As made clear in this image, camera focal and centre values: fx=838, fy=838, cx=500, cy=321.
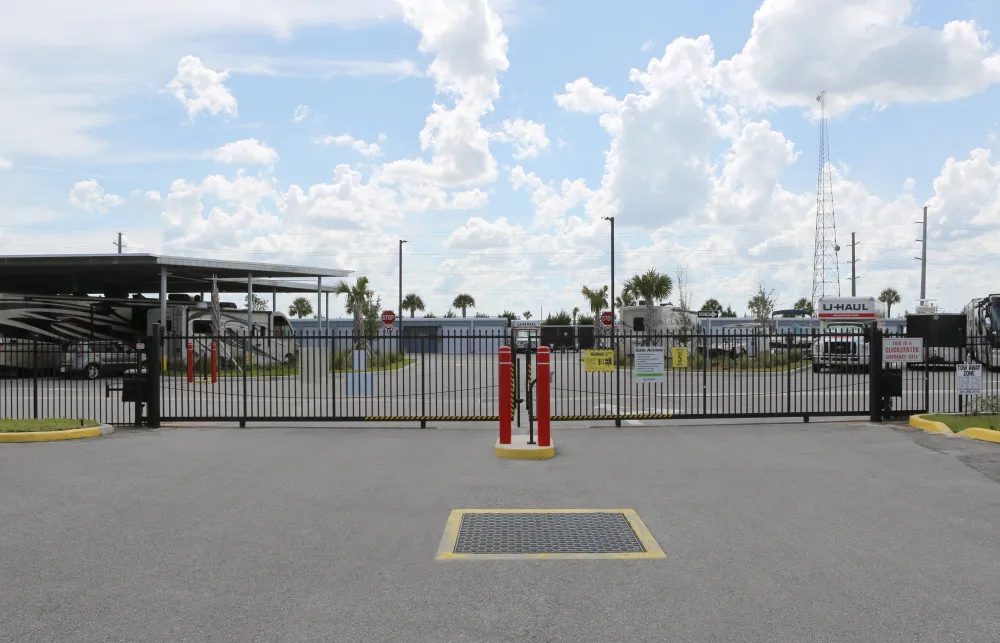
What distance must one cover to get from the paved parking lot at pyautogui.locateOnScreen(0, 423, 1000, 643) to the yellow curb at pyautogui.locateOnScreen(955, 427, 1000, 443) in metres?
0.69

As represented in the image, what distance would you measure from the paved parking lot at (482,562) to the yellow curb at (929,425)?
66.0 inches

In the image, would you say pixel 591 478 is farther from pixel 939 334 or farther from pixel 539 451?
pixel 939 334

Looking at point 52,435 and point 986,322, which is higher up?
point 986,322

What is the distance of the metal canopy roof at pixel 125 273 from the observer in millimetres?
32281

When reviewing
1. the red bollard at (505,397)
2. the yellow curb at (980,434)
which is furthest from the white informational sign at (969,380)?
the red bollard at (505,397)

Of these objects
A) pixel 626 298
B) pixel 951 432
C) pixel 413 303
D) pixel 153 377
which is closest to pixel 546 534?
pixel 951 432

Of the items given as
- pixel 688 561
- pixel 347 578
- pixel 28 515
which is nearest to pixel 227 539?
pixel 347 578

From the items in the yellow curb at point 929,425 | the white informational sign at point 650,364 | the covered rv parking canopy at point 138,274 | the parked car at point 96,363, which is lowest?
the yellow curb at point 929,425

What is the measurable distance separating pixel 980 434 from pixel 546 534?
938cm

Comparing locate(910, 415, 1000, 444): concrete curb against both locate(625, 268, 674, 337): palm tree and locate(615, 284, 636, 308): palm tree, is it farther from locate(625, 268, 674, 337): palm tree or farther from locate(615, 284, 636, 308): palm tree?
locate(615, 284, 636, 308): palm tree

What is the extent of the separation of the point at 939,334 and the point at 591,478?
34713 millimetres

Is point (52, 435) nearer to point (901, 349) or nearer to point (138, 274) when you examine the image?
point (901, 349)

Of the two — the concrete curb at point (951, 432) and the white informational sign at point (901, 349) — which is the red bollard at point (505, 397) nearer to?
the concrete curb at point (951, 432)

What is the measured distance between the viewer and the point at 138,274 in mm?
38875
